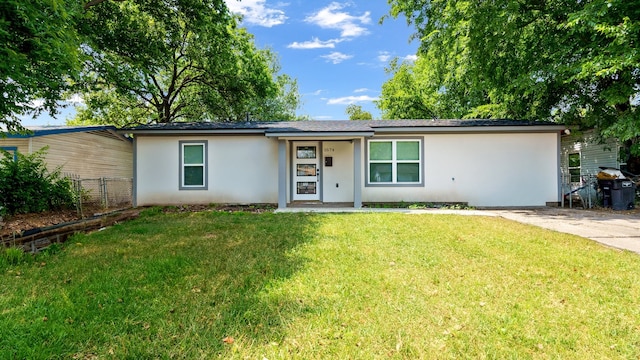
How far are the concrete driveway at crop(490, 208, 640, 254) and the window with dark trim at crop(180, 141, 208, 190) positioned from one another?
900cm

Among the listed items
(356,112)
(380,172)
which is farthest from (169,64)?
(356,112)

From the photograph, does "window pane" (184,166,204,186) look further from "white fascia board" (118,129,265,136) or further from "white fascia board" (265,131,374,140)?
"white fascia board" (265,131,374,140)

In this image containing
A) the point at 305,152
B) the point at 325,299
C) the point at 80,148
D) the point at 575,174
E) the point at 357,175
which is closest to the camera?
the point at 325,299

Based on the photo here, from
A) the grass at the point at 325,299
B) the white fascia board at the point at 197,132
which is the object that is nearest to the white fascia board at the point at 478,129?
the white fascia board at the point at 197,132

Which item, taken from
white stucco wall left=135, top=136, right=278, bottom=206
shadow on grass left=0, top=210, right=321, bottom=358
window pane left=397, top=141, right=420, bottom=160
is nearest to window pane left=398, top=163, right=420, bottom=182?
window pane left=397, top=141, right=420, bottom=160

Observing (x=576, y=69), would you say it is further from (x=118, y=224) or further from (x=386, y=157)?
(x=118, y=224)

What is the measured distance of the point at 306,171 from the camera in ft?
34.5

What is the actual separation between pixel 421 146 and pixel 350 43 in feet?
72.9

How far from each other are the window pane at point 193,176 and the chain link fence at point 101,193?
6.56 feet

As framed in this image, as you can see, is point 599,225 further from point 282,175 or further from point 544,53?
point 282,175

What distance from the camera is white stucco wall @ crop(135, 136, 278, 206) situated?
32.8 feet

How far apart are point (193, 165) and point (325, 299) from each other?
8.46m

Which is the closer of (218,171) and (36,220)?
(36,220)

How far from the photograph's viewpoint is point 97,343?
218 centimetres
